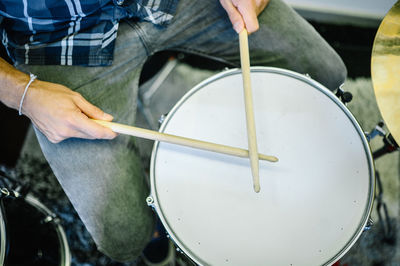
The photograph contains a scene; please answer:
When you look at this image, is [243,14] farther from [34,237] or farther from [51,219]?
[34,237]

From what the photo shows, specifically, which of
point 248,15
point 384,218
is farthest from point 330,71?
point 384,218

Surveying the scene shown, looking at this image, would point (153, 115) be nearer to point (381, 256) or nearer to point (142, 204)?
point (142, 204)

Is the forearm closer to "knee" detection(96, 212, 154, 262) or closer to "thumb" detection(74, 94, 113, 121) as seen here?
"thumb" detection(74, 94, 113, 121)

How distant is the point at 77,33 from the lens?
68 cm

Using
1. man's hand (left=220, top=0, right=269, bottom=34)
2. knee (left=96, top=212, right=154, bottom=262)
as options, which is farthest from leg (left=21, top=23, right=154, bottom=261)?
man's hand (left=220, top=0, right=269, bottom=34)

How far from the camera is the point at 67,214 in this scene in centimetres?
95

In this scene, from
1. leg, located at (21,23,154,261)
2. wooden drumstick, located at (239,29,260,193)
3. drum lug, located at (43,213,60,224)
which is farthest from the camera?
drum lug, located at (43,213,60,224)

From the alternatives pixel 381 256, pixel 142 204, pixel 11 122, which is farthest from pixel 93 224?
pixel 381 256

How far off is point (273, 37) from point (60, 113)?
503 mm

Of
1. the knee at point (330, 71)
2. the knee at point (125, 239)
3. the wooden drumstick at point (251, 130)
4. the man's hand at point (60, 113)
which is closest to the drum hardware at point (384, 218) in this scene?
the knee at point (330, 71)

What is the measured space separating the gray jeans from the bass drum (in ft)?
0.78

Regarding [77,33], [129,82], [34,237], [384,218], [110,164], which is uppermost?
[77,33]

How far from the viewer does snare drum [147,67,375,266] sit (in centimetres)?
54

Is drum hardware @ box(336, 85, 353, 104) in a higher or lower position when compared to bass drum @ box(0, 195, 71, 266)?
higher
